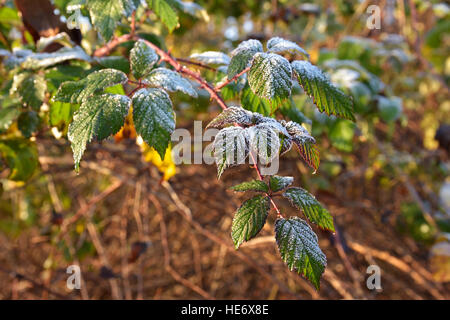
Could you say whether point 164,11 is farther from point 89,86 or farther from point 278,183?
point 278,183

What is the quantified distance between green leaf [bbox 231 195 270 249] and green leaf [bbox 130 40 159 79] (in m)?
0.32

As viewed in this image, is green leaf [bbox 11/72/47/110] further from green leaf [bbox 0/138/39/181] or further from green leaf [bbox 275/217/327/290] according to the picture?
green leaf [bbox 275/217/327/290]

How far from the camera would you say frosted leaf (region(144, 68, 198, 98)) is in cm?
65

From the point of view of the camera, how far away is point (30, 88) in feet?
2.86

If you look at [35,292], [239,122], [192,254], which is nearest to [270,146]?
[239,122]

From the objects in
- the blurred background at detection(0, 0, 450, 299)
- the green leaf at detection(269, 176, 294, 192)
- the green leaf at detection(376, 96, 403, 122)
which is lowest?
the blurred background at detection(0, 0, 450, 299)

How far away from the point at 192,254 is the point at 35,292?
2.91 feet

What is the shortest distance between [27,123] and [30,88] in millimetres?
125

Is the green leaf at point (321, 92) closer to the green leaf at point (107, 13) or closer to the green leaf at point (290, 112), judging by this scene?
the green leaf at point (290, 112)

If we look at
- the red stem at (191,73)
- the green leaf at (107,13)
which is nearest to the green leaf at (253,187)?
the red stem at (191,73)

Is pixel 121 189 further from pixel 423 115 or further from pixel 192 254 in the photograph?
pixel 423 115

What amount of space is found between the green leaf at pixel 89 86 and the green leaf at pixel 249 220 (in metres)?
0.31

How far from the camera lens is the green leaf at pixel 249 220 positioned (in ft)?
1.86

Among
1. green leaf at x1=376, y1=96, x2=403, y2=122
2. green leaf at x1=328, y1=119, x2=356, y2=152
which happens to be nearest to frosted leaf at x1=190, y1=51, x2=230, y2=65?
green leaf at x1=328, y1=119, x2=356, y2=152
